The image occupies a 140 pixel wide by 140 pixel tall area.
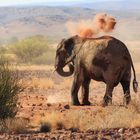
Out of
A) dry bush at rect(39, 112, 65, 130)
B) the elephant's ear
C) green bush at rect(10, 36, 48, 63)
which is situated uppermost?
the elephant's ear

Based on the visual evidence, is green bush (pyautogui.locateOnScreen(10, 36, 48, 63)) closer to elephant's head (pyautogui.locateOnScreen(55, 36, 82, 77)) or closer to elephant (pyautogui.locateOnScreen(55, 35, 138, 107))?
elephant's head (pyautogui.locateOnScreen(55, 36, 82, 77))

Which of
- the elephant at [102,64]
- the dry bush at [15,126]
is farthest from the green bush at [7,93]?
the elephant at [102,64]

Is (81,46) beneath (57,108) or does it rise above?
above

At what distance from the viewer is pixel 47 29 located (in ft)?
473

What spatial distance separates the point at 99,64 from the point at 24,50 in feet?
106

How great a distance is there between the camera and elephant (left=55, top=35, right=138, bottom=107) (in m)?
18.0

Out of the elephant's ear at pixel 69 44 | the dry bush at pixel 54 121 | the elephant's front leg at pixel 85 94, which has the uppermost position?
the elephant's ear at pixel 69 44

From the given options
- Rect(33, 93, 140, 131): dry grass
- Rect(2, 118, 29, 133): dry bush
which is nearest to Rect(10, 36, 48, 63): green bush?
Rect(33, 93, 140, 131): dry grass

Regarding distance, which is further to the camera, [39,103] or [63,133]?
[39,103]

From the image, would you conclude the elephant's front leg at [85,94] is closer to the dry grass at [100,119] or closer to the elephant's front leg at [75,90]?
the elephant's front leg at [75,90]

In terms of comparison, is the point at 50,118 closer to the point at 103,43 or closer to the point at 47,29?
the point at 103,43

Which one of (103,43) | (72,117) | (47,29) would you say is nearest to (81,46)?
(103,43)

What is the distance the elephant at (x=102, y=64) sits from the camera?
1803 centimetres

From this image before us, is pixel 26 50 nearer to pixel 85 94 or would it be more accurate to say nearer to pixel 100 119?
pixel 85 94
